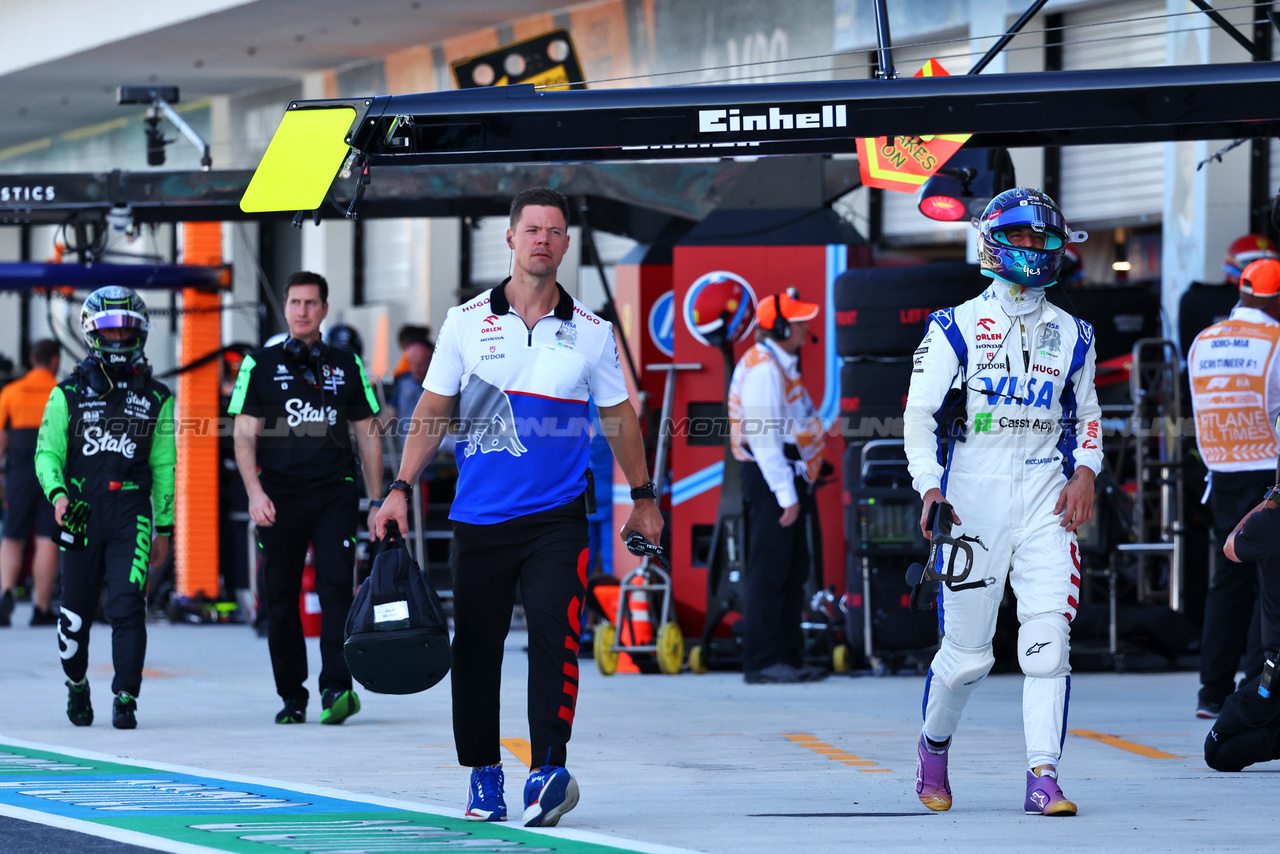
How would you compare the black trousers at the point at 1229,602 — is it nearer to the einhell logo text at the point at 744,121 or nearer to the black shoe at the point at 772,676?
the black shoe at the point at 772,676

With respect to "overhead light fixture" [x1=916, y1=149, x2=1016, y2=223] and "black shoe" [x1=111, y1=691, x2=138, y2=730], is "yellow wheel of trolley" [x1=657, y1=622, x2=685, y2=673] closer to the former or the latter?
"overhead light fixture" [x1=916, y1=149, x2=1016, y2=223]

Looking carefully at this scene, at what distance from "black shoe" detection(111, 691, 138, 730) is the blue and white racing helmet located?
4414 mm

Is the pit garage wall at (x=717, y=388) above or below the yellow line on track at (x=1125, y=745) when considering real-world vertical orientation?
above

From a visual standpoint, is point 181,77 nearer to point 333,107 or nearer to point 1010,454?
point 333,107

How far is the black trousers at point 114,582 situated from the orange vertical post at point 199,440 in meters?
8.29

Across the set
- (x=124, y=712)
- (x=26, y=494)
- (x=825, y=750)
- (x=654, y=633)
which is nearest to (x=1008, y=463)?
(x=825, y=750)

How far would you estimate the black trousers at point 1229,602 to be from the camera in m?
8.50

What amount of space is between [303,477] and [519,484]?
305cm

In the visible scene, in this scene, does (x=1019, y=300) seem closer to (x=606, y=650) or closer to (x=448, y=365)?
(x=448, y=365)

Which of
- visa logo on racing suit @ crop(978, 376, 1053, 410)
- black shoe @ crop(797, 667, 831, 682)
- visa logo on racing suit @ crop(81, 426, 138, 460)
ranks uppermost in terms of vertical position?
visa logo on racing suit @ crop(978, 376, 1053, 410)

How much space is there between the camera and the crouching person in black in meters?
6.46

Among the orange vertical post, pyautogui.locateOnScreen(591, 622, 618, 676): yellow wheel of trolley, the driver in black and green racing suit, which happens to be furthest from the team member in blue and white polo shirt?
the orange vertical post

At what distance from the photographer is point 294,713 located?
846cm

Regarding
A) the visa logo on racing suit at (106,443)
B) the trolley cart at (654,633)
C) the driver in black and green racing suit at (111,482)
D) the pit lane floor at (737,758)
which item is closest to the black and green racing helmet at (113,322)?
the driver in black and green racing suit at (111,482)
